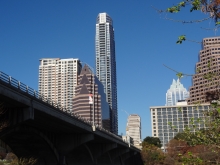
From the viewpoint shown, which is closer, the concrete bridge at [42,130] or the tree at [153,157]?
the concrete bridge at [42,130]

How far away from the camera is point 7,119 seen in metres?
37.1

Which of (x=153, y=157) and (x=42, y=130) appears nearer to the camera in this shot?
(x=42, y=130)

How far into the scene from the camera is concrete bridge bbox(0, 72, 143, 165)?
3634cm

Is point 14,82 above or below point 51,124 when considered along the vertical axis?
above

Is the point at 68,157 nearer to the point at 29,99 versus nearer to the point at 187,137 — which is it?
the point at 29,99

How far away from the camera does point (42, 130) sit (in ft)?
181

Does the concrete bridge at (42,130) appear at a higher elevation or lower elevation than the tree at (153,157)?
higher

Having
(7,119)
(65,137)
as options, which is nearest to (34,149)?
(65,137)

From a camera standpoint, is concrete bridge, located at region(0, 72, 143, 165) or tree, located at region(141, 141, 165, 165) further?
tree, located at region(141, 141, 165, 165)

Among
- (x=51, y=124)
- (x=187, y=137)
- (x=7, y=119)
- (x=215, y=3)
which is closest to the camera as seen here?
(x=215, y=3)

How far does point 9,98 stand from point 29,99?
4602 mm

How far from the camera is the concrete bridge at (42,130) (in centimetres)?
3634

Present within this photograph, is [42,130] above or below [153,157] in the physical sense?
→ above

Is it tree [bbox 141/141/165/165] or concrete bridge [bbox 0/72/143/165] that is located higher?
concrete bridge [bbox 0/72/143/165]
